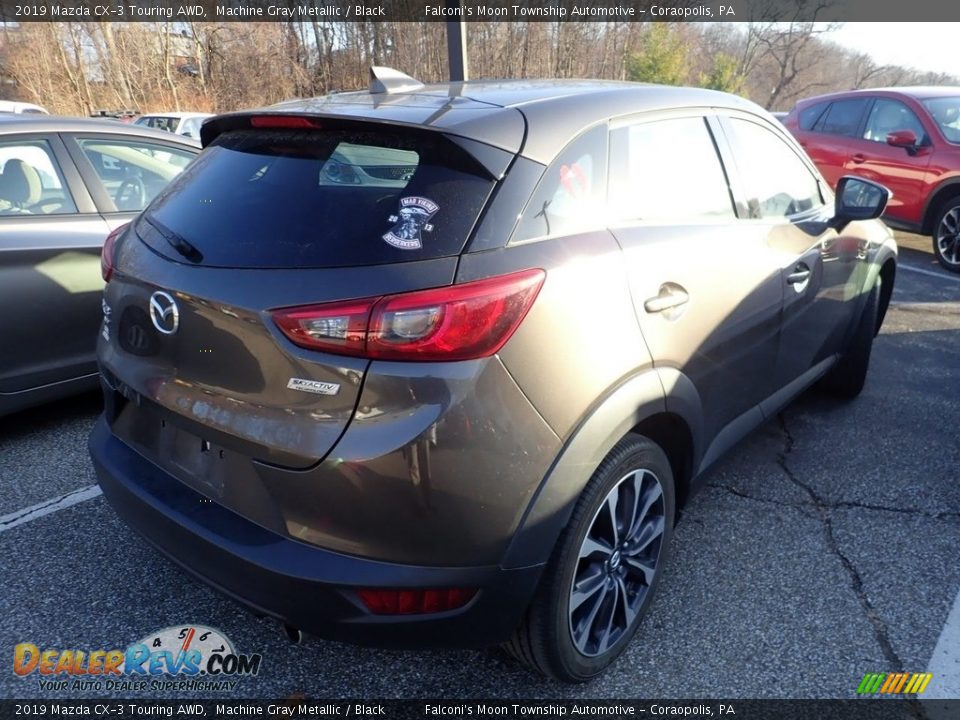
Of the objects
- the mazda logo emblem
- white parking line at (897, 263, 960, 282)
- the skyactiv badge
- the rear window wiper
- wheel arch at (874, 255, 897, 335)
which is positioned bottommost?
white parking line at (897, 263, 960, 282)

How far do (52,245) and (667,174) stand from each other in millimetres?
2968

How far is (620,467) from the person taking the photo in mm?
1947

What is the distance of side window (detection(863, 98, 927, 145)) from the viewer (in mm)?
7478

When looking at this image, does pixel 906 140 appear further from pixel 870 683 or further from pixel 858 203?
pixel 870 683

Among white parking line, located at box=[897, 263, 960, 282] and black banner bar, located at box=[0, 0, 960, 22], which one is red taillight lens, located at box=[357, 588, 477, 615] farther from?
black banner bar, located at box=[0, 0, 960, 22]

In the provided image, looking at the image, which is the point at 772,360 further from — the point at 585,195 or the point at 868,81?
the point at 868,81

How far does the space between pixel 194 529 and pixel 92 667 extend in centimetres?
78

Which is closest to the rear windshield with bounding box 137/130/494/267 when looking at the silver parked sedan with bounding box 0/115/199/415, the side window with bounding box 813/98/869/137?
the silver parked sedan with bounding box 0/115/199/415

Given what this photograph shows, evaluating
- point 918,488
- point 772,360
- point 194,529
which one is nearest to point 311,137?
point 194,529

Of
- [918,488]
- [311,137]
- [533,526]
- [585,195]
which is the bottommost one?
[918,488]

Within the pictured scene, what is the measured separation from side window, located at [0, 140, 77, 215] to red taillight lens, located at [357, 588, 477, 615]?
2984 millimetres

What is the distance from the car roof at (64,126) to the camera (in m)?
3.50

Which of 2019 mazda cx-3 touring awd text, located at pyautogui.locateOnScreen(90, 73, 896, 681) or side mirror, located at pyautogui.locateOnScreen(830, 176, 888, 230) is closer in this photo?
2019 mazda cx-3 touring awd text, located at pyautogui.locateOnScreen(90, 73, 896, 681)

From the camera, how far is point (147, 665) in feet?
7.00
